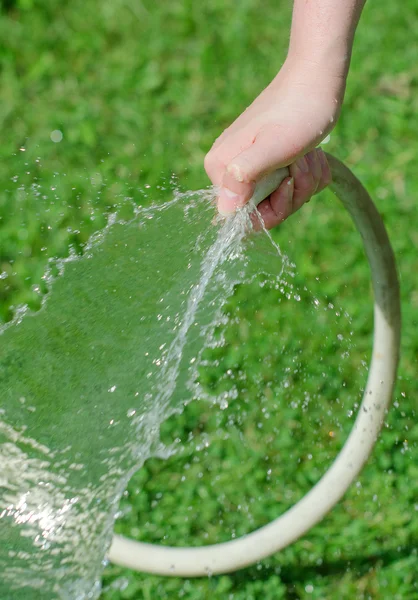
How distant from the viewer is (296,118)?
5.06 feet

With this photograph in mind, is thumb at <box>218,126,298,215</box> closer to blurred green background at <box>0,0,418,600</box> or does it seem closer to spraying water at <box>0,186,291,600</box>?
spraying water at <box>0,186,291,600</box>

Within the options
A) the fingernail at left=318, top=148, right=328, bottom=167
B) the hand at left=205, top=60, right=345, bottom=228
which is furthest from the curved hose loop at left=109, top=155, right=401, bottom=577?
the hand at left=205, top=60, right=345, bottom=228

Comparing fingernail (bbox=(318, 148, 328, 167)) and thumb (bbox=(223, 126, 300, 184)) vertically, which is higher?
thumb (bbox=(223, 126, 300, 184))

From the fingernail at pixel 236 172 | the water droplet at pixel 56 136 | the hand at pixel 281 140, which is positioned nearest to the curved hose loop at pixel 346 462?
the hand at pixel 281 140

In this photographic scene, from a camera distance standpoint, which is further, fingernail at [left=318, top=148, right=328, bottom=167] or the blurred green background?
the blurred green background

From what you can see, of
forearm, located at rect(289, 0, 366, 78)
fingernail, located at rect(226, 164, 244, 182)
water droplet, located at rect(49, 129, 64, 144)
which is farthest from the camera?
water droplet, located at rect(49, 129, 64, 144)

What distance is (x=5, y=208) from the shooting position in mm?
3246

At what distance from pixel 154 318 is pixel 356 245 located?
4.62 feet

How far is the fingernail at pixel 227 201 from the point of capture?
1.50 meters

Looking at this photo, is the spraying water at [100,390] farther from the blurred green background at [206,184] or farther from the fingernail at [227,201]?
the blurred green background at [206,184]

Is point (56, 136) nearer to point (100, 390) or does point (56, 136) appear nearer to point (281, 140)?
point (100, 390)

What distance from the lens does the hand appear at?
1469 millimetres

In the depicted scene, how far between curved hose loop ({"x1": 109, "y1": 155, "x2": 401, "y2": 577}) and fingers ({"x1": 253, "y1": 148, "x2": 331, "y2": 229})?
0.50ft

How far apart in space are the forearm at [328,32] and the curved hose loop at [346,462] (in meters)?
0.32
